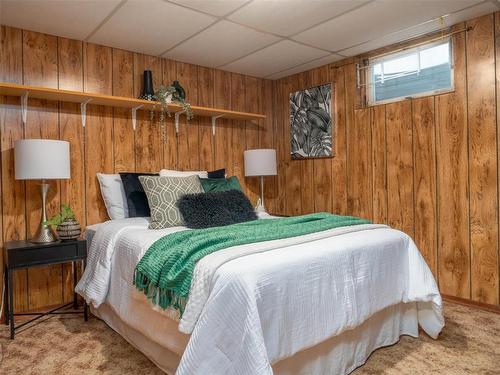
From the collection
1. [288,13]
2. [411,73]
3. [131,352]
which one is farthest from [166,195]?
[411,73]

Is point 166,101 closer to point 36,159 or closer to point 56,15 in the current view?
point 56,15

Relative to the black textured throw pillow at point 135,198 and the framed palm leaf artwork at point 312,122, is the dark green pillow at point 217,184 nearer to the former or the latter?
the black textured throw pillow at point 135,198

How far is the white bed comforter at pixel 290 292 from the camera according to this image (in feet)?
4.84

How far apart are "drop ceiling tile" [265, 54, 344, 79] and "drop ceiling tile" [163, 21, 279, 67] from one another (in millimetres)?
753

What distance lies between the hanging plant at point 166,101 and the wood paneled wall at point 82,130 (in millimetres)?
82

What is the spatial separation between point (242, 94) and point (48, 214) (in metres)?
2.46

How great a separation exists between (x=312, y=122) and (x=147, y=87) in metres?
1.85

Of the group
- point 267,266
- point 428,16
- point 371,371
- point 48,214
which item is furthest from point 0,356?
point 428,16

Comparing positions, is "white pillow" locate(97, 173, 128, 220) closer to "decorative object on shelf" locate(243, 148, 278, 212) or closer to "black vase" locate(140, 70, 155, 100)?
"black vase" locate(140, 70, 155, 100)

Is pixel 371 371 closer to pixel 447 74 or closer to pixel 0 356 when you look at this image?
pixel 0 356

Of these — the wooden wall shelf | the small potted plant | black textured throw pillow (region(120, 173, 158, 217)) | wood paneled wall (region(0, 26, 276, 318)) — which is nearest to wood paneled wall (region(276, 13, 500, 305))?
the wooden wall shelf

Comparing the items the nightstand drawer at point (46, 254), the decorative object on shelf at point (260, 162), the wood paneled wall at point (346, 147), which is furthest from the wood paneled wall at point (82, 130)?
the nightstand drawer at point (46, 254)

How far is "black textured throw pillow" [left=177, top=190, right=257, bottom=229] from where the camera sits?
257cm

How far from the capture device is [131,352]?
227 cm
